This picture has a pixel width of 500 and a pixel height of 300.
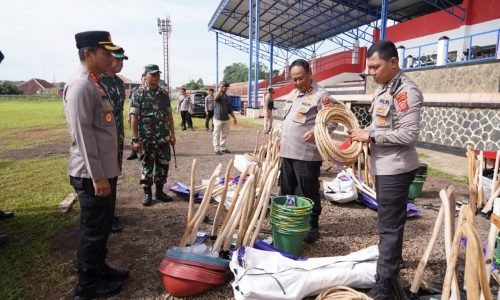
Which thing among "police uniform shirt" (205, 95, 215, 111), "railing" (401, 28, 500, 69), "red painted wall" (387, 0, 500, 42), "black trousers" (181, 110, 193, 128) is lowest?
"black trousers" (181, 110, 193, 128)

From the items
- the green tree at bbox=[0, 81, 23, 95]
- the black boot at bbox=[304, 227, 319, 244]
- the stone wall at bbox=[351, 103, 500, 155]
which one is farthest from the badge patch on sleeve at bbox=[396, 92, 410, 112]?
the green tree at bbox=[0, 81, 23, 95]

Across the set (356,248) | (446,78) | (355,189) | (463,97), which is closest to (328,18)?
(446,78)

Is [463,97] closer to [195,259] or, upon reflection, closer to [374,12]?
[195,259]

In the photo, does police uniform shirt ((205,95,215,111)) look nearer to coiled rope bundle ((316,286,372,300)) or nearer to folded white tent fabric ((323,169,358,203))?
folded white tent fabric ((323,169,358,203))

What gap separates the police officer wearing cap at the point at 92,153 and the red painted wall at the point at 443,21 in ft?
53.3

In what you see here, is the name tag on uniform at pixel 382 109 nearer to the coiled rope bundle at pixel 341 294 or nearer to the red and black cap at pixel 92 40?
the coiled rope bundle at pixel 341 294

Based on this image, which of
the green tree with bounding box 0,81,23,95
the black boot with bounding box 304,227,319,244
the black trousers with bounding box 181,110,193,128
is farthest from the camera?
the green tree with bounding box 0,81,23,95

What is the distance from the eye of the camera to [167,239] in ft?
11.9

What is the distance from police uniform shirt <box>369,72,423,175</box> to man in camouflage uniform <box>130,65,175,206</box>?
304 cm

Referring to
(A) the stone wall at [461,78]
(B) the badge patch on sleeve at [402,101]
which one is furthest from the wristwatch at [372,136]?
(A) the stone wall at [461,78]

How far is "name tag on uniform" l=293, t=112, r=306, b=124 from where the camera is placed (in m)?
3.43

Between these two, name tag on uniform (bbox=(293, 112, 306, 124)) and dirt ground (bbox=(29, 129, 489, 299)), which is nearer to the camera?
dirt ground (bbox=(29, 129, 489, 299))

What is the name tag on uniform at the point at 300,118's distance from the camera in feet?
11.2

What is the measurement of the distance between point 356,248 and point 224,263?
64.1 inches
